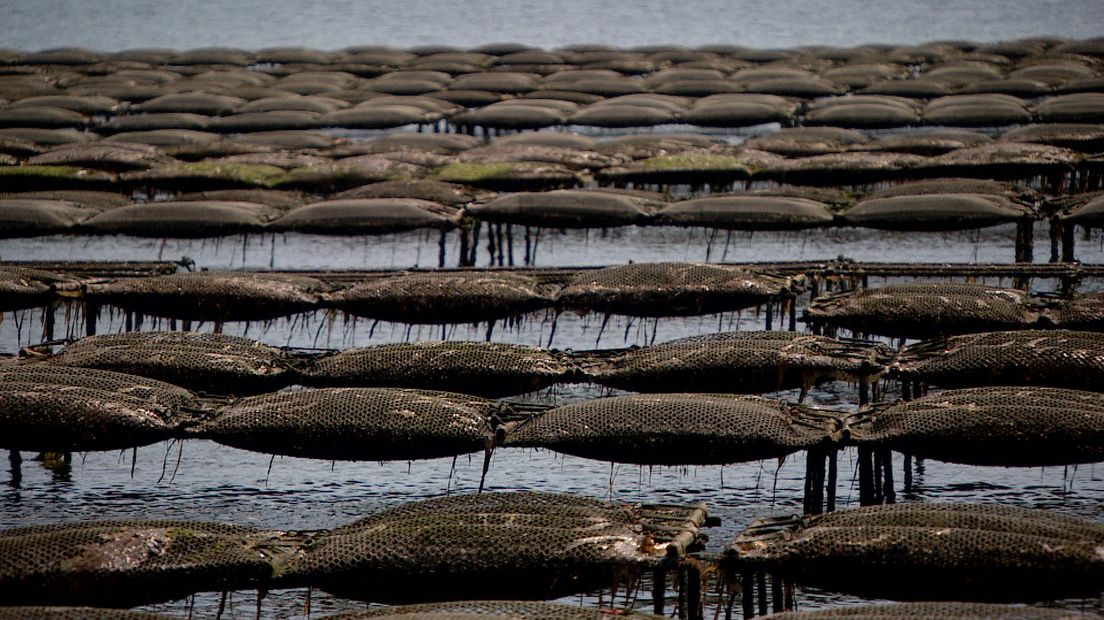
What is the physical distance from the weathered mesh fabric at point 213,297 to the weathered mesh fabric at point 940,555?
4.46 metres

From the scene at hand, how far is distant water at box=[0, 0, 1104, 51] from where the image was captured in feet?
145

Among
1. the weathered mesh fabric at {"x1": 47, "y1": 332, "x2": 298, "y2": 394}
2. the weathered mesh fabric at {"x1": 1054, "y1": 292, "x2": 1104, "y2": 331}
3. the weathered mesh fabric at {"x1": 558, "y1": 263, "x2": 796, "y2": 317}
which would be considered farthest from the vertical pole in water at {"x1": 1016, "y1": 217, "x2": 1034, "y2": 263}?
the weathered mesh fabric at {"x1": 47, "y1": 332, "x2": 298, "y2": 394}

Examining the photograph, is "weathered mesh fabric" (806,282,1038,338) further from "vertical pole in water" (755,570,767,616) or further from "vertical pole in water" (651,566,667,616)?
"vertical pole in water" (651,566,667,616)

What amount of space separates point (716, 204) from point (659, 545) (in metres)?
6.57

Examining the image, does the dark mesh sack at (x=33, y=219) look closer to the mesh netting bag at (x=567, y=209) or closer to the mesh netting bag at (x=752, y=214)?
the mesh netting bag at (x=567, y=209)

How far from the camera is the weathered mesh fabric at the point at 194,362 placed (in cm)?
770

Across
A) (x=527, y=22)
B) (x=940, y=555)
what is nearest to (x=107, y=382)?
(x=940, y=555)

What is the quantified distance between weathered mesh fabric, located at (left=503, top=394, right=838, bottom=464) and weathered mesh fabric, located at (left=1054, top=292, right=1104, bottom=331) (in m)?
2.20

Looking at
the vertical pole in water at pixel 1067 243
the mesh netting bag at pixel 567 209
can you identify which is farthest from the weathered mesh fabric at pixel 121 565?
the vertical pole in water at pixel 1067 243

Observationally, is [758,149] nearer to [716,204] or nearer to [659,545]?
[716,204]

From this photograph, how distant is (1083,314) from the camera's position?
8.29 meters

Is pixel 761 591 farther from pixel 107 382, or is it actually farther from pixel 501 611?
pixel 107 382

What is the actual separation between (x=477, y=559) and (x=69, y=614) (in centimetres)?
130

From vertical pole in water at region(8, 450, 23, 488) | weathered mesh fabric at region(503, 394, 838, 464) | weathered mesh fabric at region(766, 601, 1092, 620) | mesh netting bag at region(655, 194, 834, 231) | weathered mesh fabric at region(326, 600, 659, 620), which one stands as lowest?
vertical pole in water at region(8, 450, 23, 488)
